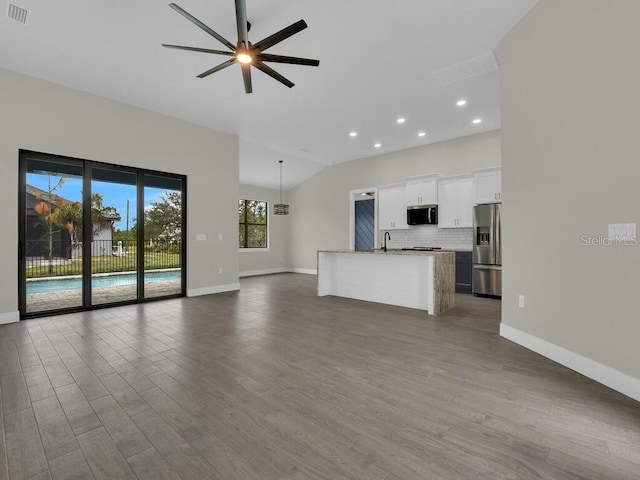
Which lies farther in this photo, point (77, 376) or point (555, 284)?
point (555, 284)

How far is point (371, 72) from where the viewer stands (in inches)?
165

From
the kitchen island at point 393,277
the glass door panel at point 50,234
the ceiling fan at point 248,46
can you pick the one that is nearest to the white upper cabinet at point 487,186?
the kitchen island at point 393,277

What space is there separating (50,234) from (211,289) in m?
2.79

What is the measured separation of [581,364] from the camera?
8.32 ft

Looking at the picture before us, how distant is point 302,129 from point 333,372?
5.19m

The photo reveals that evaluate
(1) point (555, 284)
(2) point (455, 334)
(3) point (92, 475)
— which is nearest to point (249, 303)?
(2) point (455, 334)

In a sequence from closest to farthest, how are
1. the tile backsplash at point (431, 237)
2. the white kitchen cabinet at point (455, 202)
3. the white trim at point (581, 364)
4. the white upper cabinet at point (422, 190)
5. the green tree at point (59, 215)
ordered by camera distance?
the white trim at point (581, 364) → the green tree at point (59, 215) → the white kitchen cabinet at point (455, 202) → the tile backsplash at point (431, 237) → the white upper cabinet at point (422, 190)

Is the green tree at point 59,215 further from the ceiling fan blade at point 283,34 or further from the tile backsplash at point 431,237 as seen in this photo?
the tile backsplash at point 431,237

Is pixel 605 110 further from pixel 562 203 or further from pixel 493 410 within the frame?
pixel 493 410

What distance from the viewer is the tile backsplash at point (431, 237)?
6.82m

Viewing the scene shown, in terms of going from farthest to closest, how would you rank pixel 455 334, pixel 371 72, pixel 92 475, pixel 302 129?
pixel 302 129, pixel 371 72, pixel 455 334, pixel 92 475

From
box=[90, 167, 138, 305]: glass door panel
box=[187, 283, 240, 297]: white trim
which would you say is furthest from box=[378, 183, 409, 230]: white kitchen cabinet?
box=[90, 167, 138, 305]: glass door panel

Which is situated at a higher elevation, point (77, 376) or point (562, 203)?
point (562, 203)

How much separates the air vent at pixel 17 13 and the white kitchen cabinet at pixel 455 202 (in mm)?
7042
